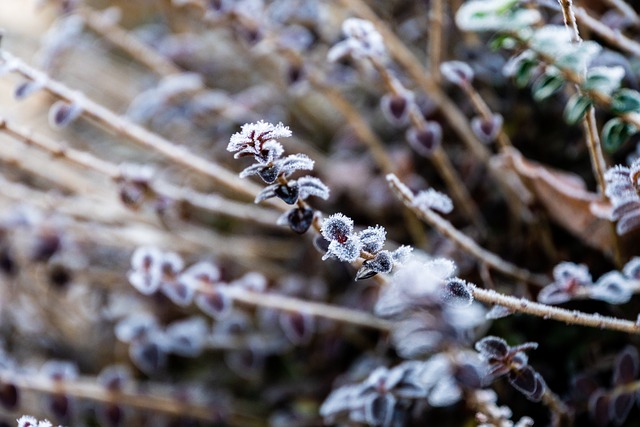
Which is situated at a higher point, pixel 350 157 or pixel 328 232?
pixel 350 157

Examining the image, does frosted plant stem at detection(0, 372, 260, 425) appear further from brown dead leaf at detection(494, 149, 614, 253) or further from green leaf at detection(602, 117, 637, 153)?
green leaf at detection(602, 117, 637, 153)

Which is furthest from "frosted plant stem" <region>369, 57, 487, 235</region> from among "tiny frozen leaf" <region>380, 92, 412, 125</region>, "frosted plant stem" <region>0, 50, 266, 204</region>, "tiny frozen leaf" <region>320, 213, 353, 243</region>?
"tiny frozen leaf" <region>320, 213, 353, 243</region>

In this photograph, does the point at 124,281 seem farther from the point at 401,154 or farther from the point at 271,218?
the point at 401,154

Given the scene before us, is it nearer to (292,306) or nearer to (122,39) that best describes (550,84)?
(292,306)

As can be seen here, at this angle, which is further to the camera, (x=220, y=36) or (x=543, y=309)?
(x=220, y=36)

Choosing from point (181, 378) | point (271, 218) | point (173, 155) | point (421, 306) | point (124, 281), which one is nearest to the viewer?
point (421, 306)

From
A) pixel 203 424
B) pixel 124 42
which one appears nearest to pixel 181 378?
pixel 203 424

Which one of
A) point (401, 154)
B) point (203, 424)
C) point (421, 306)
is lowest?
point (421, 306)
